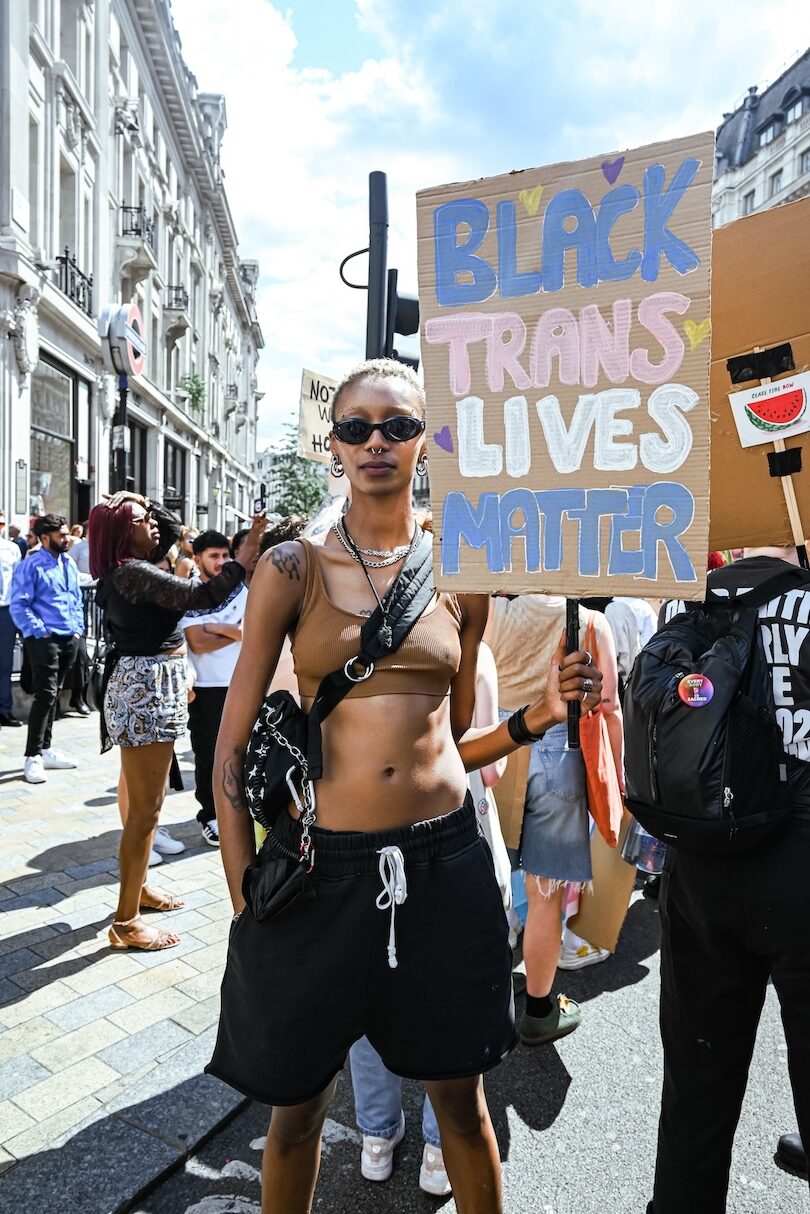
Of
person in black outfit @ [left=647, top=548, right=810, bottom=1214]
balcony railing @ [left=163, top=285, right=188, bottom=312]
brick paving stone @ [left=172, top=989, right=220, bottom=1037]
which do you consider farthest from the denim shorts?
balcony railing @ [left=163, top=285, right=188, bottom=312]

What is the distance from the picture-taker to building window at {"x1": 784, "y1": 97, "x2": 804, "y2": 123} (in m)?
44.5

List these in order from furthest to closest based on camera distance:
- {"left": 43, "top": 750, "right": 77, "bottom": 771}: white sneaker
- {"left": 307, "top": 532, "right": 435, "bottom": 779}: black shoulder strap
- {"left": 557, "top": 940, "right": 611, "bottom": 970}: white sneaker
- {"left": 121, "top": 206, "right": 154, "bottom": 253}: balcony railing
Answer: {"left": 121, "top": 206, "right": 154, "bottom": 253}: balcony railing < {"left": 43, "top": 750, "right": 77, "bottom": 771}: white sneaker < {"left": 557, "top": 940, "right": 611, "bottom": 970}: white sneaker < {"left": 307, "top": 532, "right": 435, "bottom": 779}: black shoulder strap

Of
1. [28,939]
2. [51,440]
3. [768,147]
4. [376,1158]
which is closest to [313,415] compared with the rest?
[28,939]

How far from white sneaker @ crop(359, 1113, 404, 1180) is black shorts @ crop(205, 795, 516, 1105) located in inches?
32.7

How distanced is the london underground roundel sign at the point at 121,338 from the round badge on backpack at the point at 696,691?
528cm

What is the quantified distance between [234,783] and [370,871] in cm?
38

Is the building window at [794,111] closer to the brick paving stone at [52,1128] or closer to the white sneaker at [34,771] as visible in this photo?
the white sneaker at [34,771]

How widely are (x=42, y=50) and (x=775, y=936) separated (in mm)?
19749

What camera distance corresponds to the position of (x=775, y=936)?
5.87ft

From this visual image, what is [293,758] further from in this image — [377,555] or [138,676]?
[138,676]

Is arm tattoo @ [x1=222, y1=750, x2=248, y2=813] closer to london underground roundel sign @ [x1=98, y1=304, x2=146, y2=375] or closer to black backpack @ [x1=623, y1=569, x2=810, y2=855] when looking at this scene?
black backpack @ [x1=623, y1=569, x2=810, y2=855]

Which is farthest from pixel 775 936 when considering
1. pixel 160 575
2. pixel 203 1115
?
pixel 160 575

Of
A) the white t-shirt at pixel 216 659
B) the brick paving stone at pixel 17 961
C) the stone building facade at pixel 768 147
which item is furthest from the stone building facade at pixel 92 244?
the stone building facade at pixel 768 147

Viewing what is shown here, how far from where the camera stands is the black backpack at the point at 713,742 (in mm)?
1737
